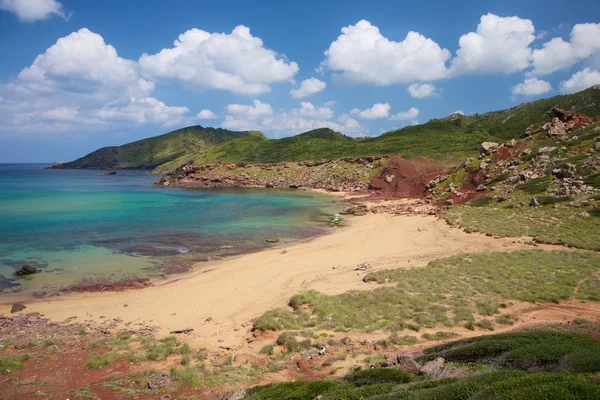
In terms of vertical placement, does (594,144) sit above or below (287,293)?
above

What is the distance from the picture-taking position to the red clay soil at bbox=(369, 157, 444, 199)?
68062 mm

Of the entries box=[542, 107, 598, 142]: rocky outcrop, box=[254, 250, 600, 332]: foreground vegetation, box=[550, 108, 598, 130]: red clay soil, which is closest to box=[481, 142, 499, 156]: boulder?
box=[542, 107, 598, 142]: rocky outcrop

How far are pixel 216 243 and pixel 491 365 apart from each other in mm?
30979

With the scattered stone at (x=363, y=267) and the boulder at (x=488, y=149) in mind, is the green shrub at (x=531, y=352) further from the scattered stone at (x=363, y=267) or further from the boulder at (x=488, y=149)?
the boulder at (x=488, y=149)

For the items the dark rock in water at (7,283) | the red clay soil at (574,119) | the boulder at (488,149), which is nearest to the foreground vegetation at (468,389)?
the dark rock in water at (7,283)

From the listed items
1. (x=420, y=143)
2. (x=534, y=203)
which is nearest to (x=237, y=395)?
(x=534, y=203)

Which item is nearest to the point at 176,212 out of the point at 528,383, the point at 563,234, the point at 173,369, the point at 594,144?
the point at 173,369

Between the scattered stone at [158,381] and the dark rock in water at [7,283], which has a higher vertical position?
the dark rock in water at [7,283]

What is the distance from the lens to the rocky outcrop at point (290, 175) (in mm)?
92262

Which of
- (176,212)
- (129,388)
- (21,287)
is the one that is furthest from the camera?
(176,212)

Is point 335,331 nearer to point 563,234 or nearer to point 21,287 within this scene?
point 21,287

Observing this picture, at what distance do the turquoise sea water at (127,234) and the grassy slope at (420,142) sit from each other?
5122 centimetres

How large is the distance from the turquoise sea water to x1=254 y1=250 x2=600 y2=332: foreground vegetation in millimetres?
15422

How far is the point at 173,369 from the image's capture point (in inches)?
523
